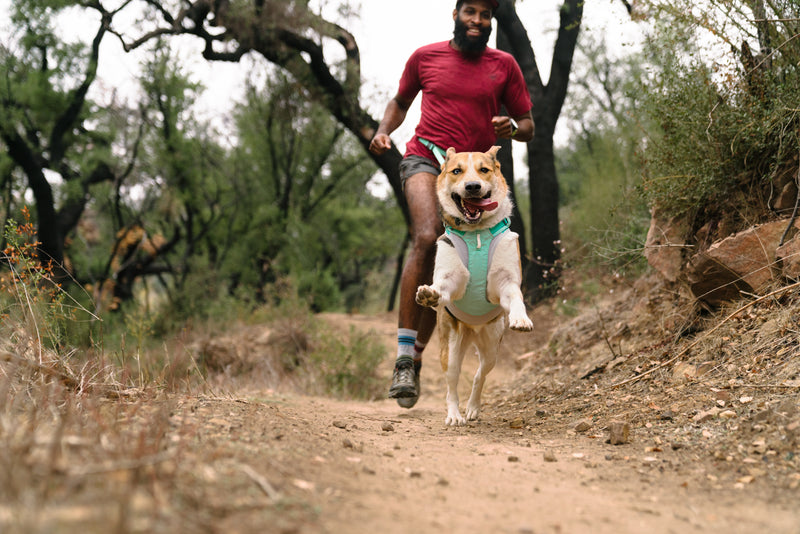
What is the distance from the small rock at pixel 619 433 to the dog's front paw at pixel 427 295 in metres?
1.10

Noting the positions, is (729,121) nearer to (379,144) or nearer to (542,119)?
(379,144)

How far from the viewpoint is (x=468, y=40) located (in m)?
4.26

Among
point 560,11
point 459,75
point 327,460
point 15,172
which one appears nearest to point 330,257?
point 15,172

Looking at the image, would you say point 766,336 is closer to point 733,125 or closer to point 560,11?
point 733,125

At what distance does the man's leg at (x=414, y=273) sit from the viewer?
4.09 m

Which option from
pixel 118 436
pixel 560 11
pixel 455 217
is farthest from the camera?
pixel 560 11

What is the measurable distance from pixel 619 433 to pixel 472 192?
151 cm

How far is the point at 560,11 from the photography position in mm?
9570

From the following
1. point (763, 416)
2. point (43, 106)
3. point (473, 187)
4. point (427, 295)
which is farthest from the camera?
point (43, 106)

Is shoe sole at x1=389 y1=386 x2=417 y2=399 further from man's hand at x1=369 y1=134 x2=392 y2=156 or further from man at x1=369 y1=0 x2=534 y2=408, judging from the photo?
man's hand at x1=369 y1=134 x2=392 y2=156

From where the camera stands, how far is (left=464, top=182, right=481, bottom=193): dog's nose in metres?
3.54

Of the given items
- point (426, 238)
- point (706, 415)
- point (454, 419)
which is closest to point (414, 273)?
point (426, 238)

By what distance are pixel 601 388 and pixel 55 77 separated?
14039mm

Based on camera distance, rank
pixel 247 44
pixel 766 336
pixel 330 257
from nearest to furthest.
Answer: pixel 766 336
pixel 247 44
pixel 330 257
